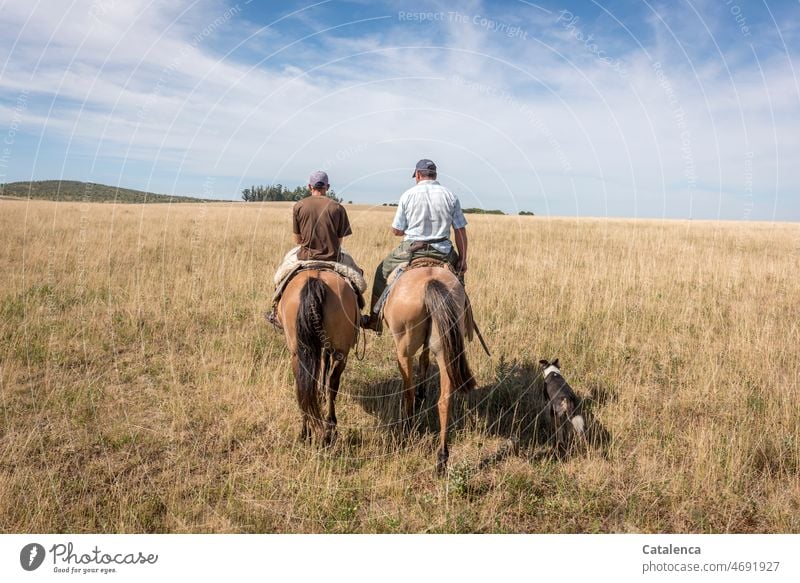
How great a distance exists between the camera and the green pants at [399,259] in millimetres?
6355

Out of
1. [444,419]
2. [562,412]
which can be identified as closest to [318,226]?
[444,419]

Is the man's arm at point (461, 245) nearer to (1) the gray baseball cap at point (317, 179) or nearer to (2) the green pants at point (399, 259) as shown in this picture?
(2) the green pants at point (399, 259)

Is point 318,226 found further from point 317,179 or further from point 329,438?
point 329,438

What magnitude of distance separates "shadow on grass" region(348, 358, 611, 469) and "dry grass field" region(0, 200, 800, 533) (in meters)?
0.04

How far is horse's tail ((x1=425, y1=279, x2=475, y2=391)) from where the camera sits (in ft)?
16.1

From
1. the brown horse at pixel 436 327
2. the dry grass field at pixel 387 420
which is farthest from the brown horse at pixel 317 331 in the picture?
the brown horse at pixel 436 327

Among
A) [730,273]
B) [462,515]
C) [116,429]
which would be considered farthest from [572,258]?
[116,429]

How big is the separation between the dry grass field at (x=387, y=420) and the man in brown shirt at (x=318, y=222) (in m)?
2.08

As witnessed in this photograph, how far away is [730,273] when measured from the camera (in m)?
13.8

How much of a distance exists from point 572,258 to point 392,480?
1432cm

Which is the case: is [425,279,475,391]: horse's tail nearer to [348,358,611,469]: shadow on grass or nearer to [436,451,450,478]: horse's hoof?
[436,451,450,478]: horse's hoof

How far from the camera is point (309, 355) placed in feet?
16.8

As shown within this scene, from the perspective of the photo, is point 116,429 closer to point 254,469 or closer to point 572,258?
point 254,469

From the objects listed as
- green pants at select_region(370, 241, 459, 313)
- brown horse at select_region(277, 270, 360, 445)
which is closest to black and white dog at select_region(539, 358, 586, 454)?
green pants at select_region(370, 241, 459, 313)
